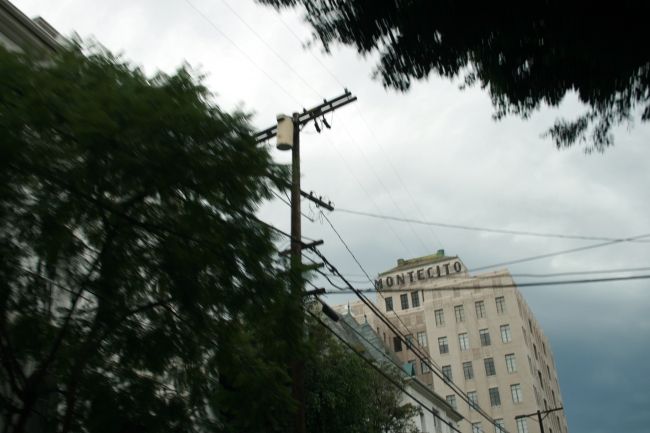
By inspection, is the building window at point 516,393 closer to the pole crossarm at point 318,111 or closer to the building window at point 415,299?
the building window at point 415,299

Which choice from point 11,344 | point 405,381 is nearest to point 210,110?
point 11,344

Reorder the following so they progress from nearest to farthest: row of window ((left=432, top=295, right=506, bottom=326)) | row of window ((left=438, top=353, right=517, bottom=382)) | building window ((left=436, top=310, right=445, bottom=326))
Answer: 1. row of window ((left=438, top=353, right=517, bottom=382))
2. row of window ((left=432, top=295, right=506, bottom=326))
3. building window ((left=436, top=310, right=445, bottom=326))

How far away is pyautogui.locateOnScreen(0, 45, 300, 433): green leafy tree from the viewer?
8352 millimetres

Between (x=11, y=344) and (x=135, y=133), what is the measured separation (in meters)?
3.85

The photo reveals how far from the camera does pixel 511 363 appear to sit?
68375 mm

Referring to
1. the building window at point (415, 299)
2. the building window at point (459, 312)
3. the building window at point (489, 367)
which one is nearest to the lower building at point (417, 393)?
the building window at point (489, 367)

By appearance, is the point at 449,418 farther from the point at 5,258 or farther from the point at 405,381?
the point at 5,258

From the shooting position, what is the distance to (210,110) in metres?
10.1

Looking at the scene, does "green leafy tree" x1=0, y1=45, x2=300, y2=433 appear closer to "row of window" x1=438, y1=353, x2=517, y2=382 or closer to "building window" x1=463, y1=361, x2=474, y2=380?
"row of window" x1=438, y1=353, x2=517, y2=382

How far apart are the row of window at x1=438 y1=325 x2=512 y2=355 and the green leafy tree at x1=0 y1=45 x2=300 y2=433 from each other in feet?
212

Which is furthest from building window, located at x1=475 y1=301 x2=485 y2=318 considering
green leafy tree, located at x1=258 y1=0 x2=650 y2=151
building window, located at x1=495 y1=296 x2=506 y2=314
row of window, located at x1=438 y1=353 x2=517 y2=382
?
green leafy tree, located at x1=258 y1=0 x2=650 y2=151

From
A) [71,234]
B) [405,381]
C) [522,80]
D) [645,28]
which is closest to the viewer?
[645,28]

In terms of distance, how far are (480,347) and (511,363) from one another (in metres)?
3.98

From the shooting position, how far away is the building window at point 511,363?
67.8m
